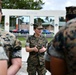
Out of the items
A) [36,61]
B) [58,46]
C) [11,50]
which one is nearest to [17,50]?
[11,50]

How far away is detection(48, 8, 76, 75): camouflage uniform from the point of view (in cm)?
210

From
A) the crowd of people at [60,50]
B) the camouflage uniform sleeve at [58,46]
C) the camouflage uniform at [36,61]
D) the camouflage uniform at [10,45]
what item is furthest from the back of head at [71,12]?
the camouflage uniform at [36,61]

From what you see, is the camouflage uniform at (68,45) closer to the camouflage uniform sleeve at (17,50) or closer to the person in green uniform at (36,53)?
the camouflage uniform sleeve at (17,50)

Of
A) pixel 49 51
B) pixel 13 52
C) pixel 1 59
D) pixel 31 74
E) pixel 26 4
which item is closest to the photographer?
pixel 1 59

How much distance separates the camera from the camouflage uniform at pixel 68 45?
210 cm

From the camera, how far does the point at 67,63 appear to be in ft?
7.04

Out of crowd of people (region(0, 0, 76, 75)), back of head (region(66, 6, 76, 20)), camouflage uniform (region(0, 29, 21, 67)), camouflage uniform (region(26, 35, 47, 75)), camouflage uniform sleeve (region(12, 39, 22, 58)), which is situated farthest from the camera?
camouflage uniform (region(26, 35, 47, 75))

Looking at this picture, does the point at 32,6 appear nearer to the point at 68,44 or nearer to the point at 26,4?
the point at 26,4

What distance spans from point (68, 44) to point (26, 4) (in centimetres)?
5692

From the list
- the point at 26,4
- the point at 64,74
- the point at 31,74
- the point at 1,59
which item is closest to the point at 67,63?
the point at 64,74

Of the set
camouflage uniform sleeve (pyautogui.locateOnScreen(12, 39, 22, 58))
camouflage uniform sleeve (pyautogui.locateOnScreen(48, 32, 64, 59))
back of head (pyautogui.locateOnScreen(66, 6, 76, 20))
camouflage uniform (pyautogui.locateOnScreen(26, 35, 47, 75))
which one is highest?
back of head (pyautogui.locateOnScreen(66, 6, 76, 20))

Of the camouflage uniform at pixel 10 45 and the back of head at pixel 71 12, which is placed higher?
the back of head at pixel 71 12

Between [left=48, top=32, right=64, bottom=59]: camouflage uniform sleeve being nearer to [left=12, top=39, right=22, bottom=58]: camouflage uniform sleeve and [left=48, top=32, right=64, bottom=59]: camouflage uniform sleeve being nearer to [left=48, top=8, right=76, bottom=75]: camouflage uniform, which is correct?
[left=48, top=8, right=76, bottom=75]: camouflage uniform

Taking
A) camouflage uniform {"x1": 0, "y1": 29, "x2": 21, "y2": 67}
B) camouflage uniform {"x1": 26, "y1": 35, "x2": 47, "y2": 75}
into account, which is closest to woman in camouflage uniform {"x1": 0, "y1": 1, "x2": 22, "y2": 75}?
camouflage uniform {"x1": 0, "y1": 29, "x2": 21, "y2": 67}
